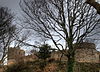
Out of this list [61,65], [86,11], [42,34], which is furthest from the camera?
[61,65]

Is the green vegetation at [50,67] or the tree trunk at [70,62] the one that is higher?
the tree trunk at [70,62]

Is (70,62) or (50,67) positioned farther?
(50,67)

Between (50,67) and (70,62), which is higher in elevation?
(70,62)

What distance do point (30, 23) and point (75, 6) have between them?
457 cm

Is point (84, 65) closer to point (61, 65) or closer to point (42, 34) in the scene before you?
point (61, 65)

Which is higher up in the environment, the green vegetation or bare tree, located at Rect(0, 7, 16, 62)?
bare tree, located at Rect(0, 7, 16, 62)

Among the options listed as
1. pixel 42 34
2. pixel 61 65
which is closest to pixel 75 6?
pixel 42 34

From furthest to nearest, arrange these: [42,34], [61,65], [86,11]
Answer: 1. [61,65]
2. [42,34]
3. [86,11]

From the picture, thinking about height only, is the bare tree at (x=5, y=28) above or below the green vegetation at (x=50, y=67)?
above

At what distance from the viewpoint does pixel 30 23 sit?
17578mm

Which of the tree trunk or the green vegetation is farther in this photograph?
the green vegetation

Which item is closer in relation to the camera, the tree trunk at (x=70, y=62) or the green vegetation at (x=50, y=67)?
the tree trunk at (x=70, y=62)

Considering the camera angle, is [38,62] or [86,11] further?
[38,62]

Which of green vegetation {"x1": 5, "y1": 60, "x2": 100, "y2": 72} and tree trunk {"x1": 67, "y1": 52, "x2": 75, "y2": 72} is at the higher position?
tree trunk {"x1": 67, "y1": 52, "x2": 75, "y2": 72}
